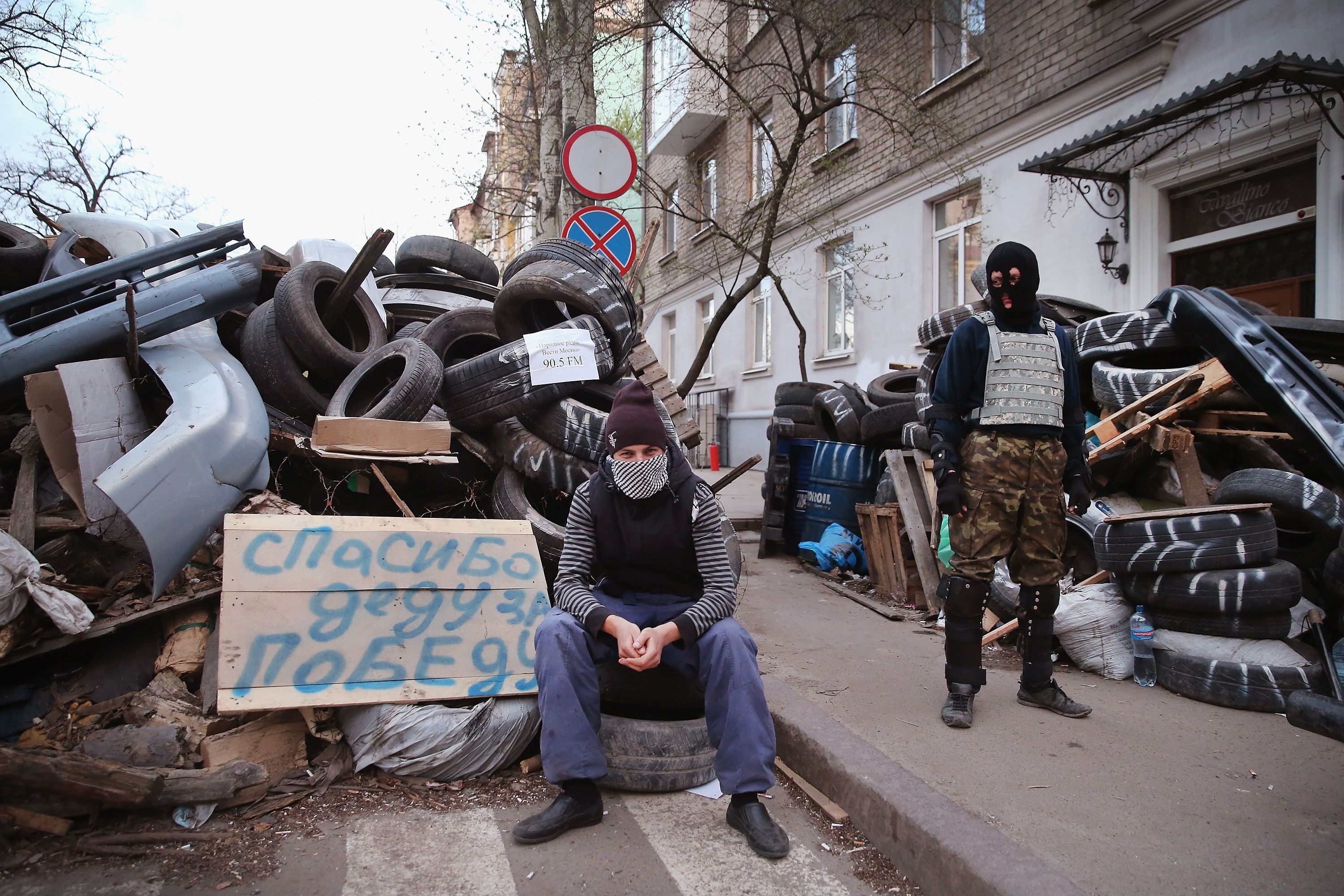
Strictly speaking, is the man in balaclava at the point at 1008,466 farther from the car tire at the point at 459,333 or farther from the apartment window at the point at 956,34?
the apartment window at the point at 956,34

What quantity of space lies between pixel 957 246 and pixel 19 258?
10350 millimetres

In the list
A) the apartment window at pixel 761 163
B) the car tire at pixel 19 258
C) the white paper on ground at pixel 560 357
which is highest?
the apartment window at pixel 761 163

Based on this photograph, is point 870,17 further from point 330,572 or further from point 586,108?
point 330,572

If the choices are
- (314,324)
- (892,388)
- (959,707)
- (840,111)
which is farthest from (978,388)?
(840,111)

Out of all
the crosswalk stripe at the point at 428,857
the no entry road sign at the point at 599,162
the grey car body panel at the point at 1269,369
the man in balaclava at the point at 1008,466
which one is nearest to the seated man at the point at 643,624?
the crosswalk stripe at the point at 428,857

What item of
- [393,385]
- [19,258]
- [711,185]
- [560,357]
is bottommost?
[393,385]

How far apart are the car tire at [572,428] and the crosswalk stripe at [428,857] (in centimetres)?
232

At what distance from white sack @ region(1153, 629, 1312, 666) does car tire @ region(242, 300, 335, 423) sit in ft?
16.3

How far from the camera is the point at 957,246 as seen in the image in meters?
11.2

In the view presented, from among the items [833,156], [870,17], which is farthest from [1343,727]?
[833,156]

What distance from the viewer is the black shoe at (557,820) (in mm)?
2508

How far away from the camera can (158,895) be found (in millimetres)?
2223

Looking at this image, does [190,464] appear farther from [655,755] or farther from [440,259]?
[440,259]

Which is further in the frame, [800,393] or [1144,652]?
[800,393]
